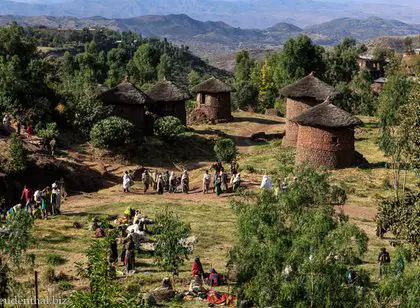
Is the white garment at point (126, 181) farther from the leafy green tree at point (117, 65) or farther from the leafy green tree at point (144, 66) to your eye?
the leafy green tree at point (144, 66)

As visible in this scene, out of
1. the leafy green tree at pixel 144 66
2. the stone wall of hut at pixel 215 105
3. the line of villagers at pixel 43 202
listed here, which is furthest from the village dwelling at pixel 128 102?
the leafy green tree at pixel 144 66

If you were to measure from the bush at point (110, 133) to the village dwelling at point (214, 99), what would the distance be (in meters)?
15.6

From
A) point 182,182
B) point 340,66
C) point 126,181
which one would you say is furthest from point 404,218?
point 340,66

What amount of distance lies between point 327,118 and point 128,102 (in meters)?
14.0

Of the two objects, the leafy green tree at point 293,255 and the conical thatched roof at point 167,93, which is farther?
the conical thatched roof at point 167,93

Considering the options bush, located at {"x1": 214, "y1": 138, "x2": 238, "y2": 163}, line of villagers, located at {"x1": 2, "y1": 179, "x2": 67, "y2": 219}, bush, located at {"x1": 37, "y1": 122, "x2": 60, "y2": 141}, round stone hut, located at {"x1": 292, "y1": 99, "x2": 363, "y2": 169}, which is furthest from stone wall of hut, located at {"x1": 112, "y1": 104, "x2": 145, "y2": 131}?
line of villagers, located at {"x1": 2, "y1": 179, "x2": 67, "y2": 219}

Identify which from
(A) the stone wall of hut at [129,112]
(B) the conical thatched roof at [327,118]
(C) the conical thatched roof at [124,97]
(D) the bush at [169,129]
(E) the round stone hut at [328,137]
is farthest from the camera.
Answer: (A) the stone wall of hut at [129,112]

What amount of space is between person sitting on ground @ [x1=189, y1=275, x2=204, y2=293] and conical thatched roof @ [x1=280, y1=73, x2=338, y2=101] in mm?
26131

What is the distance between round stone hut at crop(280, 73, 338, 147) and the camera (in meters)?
40.4

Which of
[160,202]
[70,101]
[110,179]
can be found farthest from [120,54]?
[160,202]

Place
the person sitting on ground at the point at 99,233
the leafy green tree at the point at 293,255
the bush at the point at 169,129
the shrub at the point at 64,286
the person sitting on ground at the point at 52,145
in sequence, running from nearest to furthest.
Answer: the leafy green tree at the point at 293,255 → the shrub at the point at 64,286 → the person sitting on ground at the point at 99,233 → the person sitting on ground at the point at 52,145 → the bush at the point at 169,129

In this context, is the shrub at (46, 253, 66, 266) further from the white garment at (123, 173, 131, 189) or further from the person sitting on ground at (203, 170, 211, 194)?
the person sitting on ground at (203, 170, 211, 194)

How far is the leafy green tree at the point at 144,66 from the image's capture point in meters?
78.6

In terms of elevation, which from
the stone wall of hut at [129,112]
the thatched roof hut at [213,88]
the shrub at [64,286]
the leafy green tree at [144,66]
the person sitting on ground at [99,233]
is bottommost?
the shrub at [64,286]
